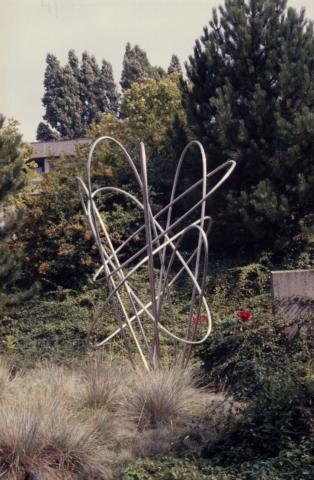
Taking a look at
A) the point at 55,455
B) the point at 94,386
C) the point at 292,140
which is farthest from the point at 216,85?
the point at 55,455

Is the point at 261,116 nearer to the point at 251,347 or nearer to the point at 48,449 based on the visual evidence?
the point at 251,347

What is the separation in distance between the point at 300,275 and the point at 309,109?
683 cm

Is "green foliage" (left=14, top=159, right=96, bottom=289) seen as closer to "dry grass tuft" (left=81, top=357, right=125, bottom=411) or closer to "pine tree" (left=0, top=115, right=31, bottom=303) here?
"pine tree" (left=0, top=115, right=31, bottom=303)

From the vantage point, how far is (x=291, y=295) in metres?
10.3

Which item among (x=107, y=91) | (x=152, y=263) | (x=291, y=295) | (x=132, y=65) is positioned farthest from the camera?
Answer: (x=107, y=91)

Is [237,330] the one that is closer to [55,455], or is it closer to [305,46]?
[55,455]

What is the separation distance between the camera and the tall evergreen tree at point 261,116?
15609mm

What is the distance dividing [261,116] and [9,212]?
19.0ft

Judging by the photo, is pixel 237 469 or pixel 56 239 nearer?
pixel 237 469

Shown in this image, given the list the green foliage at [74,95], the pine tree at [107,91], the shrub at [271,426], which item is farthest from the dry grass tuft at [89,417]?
the pine tree at [107,91]

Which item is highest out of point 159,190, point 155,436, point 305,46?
point 305,46

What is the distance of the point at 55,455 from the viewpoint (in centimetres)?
642

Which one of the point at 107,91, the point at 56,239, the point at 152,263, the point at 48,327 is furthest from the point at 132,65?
the point at 152,263

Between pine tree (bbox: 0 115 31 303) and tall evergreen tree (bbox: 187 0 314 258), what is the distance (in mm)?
4012
